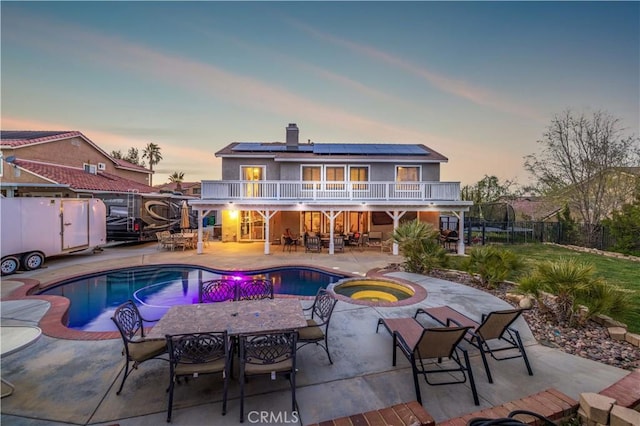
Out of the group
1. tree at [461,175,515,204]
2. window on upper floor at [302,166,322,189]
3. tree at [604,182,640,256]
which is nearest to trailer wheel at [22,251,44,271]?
window on upper floor at [302,166,322,189]

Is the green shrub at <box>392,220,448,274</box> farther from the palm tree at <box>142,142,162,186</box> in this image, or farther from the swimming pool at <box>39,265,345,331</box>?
the palm tree at <box>142,142,162,186</box>

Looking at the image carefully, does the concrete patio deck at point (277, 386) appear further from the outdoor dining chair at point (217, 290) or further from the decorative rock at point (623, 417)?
the outdoor dining chair at point (217, 290)

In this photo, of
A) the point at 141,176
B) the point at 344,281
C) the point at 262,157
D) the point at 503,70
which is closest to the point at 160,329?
the point at 344,281

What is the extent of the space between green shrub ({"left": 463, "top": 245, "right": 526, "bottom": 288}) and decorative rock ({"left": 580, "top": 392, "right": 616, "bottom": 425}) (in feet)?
16.4

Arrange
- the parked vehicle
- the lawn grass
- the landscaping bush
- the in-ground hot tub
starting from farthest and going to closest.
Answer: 1. the parked vehicle
2. the in-ground hot tub
3. the lawn grass
4. the landscaping bush

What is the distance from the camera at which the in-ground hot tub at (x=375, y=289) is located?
7605mm

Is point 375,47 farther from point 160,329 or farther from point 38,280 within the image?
point 38,280

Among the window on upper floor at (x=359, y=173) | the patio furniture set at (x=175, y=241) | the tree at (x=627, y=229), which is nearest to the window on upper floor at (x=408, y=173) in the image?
the window on upper floor at (x=359, y=173)

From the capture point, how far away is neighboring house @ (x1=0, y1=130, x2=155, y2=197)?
45.6 feet

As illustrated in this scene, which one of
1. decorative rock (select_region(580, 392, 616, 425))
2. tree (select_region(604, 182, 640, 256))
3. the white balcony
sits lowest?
decorative rock (select_region(580, 392, 616, 425))

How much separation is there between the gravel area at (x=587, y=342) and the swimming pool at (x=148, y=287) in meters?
5.46

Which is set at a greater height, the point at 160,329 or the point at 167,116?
the point at 167,116

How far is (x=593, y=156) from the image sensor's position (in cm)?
1484

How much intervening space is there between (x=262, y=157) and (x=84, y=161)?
16.4 m
